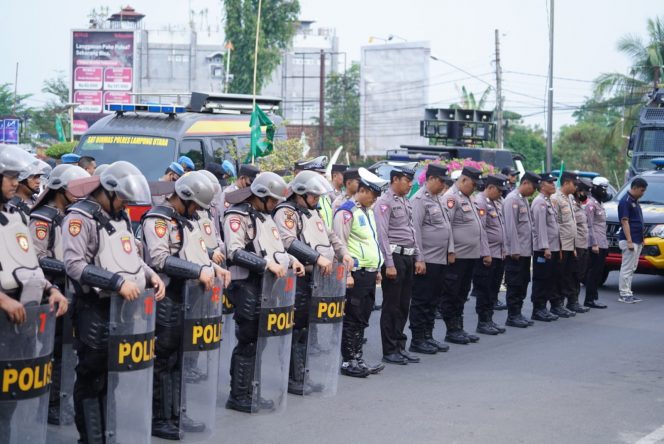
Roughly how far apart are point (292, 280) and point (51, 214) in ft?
6.10

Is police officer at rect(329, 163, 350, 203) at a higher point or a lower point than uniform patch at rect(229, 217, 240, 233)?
higher

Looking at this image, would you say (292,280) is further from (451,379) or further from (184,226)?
(451,379)

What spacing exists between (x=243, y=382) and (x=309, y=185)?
1.71 meters

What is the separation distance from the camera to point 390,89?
233ft

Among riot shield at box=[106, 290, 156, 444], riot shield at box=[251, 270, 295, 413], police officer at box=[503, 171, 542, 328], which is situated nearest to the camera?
riot shield at box=[106, 290, 156, 444]

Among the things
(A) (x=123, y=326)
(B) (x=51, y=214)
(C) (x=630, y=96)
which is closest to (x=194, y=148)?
(B) (x=51, y=214)

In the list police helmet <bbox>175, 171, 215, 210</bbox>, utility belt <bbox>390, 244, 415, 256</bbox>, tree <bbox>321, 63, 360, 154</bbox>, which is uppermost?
tree <bbox>321, 63, 360, 154</bbox>

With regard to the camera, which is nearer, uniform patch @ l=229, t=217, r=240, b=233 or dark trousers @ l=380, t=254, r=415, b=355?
uniform patch @ l=229, t=217, r=240, b=233

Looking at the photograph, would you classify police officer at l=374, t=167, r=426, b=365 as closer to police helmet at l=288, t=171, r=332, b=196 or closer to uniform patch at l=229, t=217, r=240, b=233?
police helmet at l=288, t=171, r=332, b=196

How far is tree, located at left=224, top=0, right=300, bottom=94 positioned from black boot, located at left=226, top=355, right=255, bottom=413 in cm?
4429

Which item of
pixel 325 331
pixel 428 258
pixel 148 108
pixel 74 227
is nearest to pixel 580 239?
pixel 428 258

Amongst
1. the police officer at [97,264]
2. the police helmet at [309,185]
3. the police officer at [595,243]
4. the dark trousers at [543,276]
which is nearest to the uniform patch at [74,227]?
the police officer at [97,264]

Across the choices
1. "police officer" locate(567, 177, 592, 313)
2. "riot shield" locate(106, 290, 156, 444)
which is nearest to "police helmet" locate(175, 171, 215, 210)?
"riot shield" locate(106, 290, 156, 444)

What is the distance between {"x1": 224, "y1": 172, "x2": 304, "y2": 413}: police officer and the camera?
795cm
